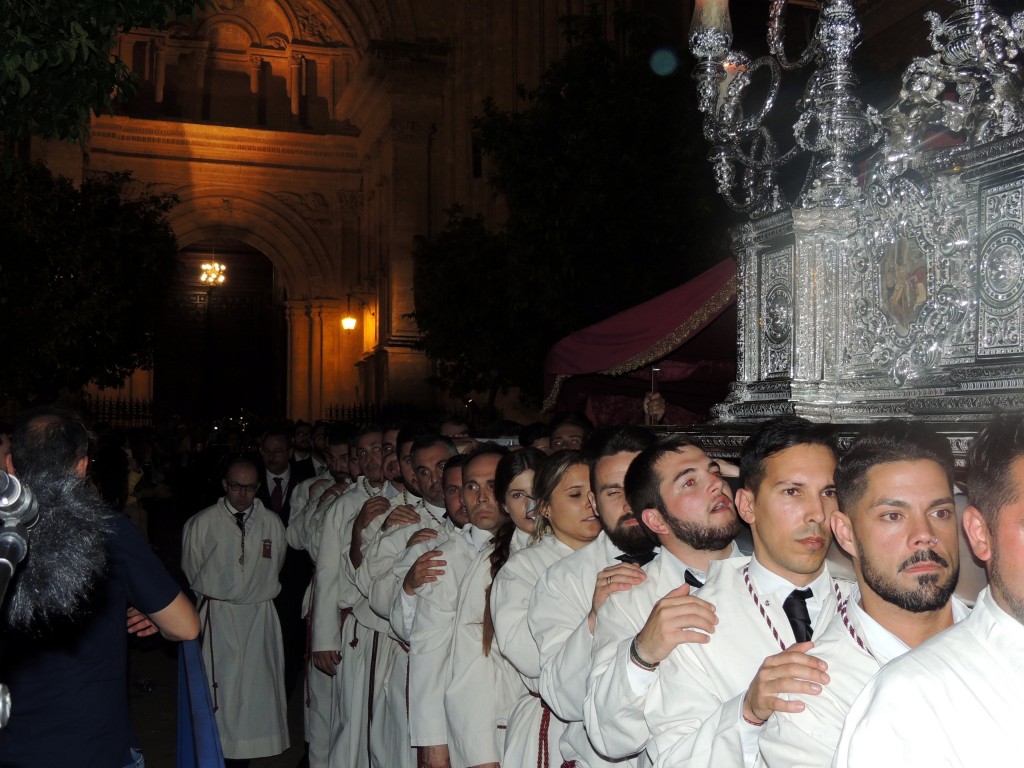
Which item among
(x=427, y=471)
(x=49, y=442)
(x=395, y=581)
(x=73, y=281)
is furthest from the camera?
(x=73, y=281)

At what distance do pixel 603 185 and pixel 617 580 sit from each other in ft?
31.7

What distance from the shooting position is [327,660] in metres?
7.46

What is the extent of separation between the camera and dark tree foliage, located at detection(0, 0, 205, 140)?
632cm

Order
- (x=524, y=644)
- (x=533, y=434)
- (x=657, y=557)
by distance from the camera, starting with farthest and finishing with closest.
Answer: (x=533, y=434) → (x=524, y=644) → (x=657, y=557)

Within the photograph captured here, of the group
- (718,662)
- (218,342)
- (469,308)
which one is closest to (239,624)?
(718,662)

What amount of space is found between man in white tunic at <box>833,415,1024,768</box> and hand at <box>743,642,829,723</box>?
43cm

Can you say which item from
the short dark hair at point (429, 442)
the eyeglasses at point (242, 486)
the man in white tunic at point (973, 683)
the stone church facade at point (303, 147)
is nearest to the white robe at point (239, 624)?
the eyeglasses at point (242, 486)

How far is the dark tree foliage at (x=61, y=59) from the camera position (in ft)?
20.7

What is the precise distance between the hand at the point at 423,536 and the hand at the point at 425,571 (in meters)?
0.34

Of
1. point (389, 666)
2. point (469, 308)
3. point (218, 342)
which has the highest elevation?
point (218, 342)

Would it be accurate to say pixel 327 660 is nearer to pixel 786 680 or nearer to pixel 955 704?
pixel 786 680

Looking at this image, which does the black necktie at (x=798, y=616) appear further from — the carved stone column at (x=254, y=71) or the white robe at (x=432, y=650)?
the carved stone column at (x=254, y=71)

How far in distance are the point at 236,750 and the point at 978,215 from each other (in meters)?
6.53

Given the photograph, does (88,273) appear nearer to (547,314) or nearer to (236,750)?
(547,314)
